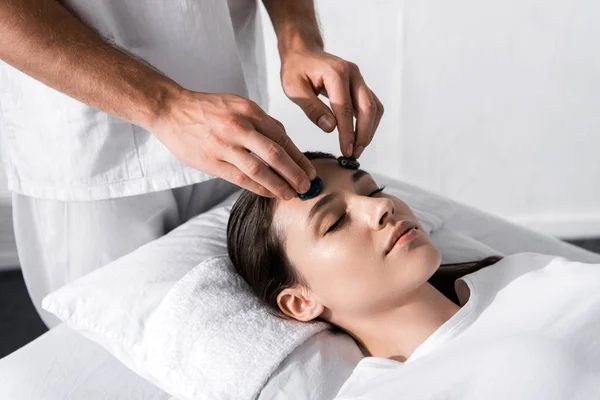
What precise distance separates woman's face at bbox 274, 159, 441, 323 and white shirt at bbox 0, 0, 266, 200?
0.31 meters

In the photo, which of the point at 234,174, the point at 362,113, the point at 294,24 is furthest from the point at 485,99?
the point at 234,174

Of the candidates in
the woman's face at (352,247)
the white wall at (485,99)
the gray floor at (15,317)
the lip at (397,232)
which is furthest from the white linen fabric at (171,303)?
the white wall at (485,99)

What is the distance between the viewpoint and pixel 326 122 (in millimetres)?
1285

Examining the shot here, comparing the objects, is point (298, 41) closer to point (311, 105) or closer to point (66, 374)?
point (311, 105)

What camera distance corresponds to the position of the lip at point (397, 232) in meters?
1.22

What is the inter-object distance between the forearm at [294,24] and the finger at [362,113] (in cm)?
21

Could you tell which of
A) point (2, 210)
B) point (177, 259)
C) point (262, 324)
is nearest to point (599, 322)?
point (262, 324)

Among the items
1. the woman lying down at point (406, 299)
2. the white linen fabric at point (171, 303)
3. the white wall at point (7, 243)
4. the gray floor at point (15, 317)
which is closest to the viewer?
the woman lying down at point (406, 299)

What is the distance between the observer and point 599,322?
1212mm

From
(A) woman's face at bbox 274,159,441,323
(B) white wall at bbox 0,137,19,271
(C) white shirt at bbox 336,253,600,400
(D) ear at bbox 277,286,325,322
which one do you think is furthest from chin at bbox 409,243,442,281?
(B) white wall at bbox 0,137,19,271

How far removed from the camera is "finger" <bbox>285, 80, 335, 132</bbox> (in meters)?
1.29

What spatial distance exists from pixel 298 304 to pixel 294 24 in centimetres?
A: 60

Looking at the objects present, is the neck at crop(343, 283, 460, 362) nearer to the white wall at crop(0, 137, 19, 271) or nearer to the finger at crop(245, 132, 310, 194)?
the finger at crop(245, 132, 310, 194)

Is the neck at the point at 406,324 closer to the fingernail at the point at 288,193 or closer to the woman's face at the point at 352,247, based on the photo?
the woman's face at the point at 352,247
